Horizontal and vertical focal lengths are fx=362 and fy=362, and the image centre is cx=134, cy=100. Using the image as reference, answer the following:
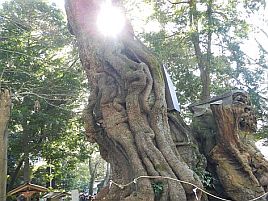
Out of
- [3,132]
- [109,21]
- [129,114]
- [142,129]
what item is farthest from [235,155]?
[3,132]

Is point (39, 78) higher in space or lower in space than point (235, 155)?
higher

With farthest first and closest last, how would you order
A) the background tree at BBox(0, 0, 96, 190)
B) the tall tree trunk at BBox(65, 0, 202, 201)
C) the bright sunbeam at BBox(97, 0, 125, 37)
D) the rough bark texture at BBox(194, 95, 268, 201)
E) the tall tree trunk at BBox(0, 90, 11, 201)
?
the background tree at BBox(0, 0, 96, 190) < the tall tree trunk at BBox(0, 90, 11, 201) < the bright sunbeam at BBox(97, 0, 125, 37) < the rough bark texture at BBox(194, 95, 268, 201) < the tall tree trunk at BBox(65, 0, 202, 201)

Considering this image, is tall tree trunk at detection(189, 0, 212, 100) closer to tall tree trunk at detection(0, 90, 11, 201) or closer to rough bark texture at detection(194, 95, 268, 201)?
rough bark texture at detection(194, 95, 268, 201)

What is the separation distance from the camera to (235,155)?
5738 mm

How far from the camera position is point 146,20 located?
11484 mm

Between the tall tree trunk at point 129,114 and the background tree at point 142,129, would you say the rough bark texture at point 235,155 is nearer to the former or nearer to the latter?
the background tree at point 142,129

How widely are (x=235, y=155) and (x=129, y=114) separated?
6.11 ft

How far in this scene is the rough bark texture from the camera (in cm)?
559

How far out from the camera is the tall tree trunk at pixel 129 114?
15.5 feet

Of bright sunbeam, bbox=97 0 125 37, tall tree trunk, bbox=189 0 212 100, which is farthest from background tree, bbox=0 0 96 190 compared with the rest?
bright sunbeam, bbox=97 0 125 37

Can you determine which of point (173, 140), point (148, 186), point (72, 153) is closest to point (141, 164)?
point (148, 186)

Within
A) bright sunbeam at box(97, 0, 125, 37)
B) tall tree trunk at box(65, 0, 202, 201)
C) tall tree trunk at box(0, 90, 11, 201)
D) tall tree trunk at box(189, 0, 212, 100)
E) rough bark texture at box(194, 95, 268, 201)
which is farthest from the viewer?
tall tree trunk at box(189, 0, 212, 100)

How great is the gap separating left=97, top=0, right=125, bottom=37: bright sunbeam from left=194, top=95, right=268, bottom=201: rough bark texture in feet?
7.04

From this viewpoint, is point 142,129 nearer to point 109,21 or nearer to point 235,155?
point 235,155
